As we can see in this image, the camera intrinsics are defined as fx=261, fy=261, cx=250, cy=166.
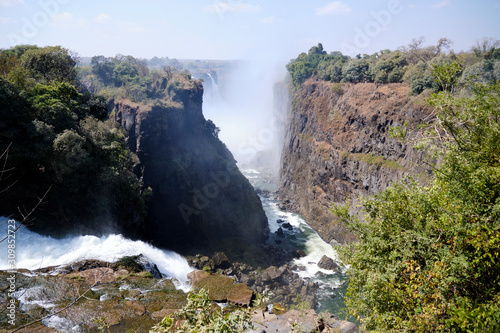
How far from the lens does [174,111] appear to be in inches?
1842

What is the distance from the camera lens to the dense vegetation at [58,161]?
1934cm

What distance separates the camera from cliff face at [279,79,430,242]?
3669 cm

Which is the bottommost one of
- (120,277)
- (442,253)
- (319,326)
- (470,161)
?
(120,277)

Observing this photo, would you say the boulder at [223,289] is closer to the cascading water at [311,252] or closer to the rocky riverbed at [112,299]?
the rocky riverbed at [112,299]

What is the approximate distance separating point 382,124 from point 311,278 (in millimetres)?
24930

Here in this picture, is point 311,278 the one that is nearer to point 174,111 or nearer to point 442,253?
point 442,253

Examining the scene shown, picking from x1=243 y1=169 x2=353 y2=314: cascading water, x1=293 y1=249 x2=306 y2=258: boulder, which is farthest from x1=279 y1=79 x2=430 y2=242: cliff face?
x1=293 y1=249 x2=306 y2=258: boulder

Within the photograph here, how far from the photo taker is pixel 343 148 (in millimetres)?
46594

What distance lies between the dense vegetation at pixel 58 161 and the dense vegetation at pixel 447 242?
18.5m

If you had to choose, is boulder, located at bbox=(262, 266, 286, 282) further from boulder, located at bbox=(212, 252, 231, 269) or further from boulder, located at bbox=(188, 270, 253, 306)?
boulder, located at bbox=(188, 270, 253, 306)

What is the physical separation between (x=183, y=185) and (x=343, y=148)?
28.5 meters

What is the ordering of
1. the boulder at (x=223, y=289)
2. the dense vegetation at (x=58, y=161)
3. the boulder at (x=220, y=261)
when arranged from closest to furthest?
the boulder at (x=223, y=289)
the dense vegetation at (x=58, y=161)
the boulder at (x=220, y=261)

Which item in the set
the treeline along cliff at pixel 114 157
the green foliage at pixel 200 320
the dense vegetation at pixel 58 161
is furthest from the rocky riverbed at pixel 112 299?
the dense vegetation at pixel 58 161

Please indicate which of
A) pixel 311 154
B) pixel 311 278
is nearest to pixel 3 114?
pixel 311 278
